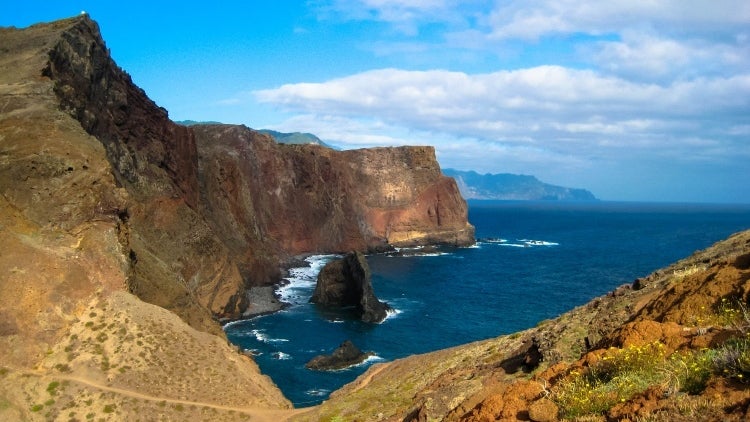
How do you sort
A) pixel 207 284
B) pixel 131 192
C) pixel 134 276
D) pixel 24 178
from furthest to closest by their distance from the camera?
pixel 207 284
pixel 131 192
pixel 134 276
pixel 24 178

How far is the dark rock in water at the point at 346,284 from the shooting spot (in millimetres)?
82188

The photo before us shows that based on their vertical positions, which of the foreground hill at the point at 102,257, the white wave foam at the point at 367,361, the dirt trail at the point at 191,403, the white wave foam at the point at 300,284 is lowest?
the white wave foam at the point at 367,361

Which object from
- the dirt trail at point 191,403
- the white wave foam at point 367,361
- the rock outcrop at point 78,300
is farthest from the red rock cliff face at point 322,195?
the dirt trail at point 191,403

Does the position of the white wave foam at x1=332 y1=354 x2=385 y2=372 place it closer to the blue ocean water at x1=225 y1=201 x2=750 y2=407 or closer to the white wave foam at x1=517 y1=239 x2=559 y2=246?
the blue ocean water at x1=225 y1=201 x2=750 y2=407

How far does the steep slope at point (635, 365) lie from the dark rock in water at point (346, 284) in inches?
2166

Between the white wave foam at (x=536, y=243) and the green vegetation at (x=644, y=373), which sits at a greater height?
the green vegetation at (x=644, y=373)

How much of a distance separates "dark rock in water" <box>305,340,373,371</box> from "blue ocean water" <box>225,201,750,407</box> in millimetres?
1100

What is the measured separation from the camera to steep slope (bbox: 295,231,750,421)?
9414mm

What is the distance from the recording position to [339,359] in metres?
59.2

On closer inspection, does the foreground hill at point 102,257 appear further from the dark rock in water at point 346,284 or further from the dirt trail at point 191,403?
the dark rock in water at point 346,284

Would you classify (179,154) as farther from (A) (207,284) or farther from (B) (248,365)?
(B) (248,365)

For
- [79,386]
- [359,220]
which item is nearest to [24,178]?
[79,386]

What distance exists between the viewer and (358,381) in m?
38.4

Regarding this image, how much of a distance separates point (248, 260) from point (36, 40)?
4664 cm
